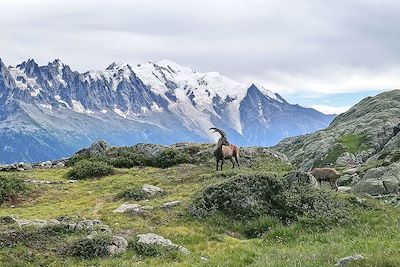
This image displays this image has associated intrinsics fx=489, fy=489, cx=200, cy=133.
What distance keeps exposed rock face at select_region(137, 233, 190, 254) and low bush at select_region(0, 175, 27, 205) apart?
45.4 ft

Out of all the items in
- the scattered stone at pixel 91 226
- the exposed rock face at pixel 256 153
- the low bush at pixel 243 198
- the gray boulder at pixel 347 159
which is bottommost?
the gray boulder at pixel 347 159

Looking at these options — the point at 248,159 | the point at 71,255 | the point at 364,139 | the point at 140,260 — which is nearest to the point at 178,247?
the point at 140,260

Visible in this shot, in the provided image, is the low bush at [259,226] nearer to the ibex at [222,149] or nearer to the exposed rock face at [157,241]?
the exposed rock face at [157,241]

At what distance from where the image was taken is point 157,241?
19.4 metres

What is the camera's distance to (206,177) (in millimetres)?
34812

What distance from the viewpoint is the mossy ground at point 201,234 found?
608 inches

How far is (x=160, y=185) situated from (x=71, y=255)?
1624 centimetres

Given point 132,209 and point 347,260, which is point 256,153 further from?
point 347,260

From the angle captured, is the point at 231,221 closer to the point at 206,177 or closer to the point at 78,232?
the point at 78,232

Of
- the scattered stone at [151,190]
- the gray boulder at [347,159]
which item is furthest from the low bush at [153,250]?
the gray boulder at [347,159]

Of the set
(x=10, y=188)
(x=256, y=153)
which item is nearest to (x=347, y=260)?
(x=10, y=188)

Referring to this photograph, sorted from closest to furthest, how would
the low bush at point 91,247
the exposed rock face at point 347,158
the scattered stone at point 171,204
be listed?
the low bush at point 91,247 → the scattered stone at point 171,204 → the exposed rock face at point 347,158

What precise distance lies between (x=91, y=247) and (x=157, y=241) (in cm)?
260

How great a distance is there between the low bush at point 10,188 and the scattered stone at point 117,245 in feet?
45.0
